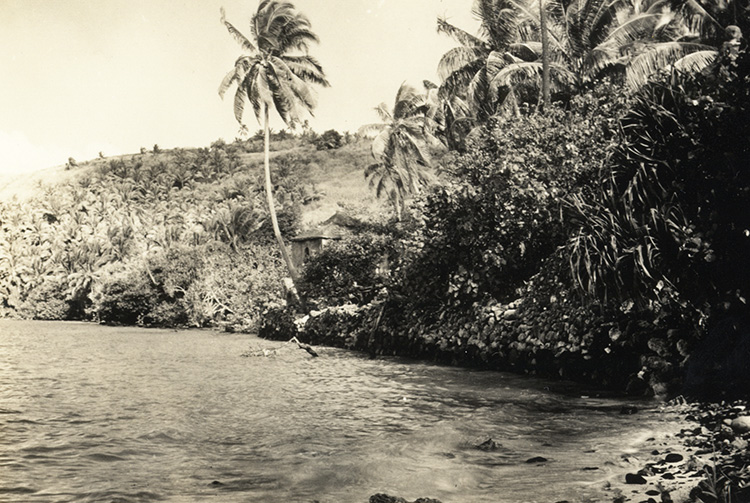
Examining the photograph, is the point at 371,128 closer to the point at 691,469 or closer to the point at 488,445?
the point at 488,445

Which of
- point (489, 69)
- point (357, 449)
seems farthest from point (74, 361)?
point (489, 69)

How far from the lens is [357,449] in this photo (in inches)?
312

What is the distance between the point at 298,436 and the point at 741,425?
5.46m

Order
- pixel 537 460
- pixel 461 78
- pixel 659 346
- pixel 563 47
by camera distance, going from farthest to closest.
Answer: pixel 461 78, pixel 563 47, pixel 659 346, pixel 537 460

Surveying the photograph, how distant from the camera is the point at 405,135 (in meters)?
36.4

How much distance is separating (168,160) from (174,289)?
4352 centimetres

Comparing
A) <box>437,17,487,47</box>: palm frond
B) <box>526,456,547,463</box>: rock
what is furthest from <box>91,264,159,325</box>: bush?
<box>526,456,547,463</box>: rock

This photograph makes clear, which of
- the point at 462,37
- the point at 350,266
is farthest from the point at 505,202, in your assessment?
the point at 462,37

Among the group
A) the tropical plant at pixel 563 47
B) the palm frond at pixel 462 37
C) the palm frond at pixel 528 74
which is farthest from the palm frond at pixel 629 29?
the palm frond at pixel 462 37

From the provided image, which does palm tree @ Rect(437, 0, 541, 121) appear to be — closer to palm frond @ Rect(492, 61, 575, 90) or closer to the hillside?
palm frond @ Rect(492, 61, 575, 90)

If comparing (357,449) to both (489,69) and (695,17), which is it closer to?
(489,69)

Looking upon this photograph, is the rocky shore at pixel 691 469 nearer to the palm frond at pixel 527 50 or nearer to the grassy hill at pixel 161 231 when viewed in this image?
the palm frond at pixel 527 50

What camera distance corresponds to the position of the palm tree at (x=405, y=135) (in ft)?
119

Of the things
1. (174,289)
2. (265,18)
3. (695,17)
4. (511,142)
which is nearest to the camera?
(511,142)
